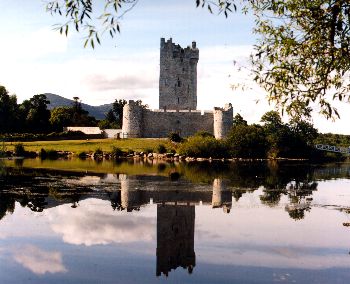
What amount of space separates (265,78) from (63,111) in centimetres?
6954

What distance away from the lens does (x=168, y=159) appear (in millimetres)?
52562

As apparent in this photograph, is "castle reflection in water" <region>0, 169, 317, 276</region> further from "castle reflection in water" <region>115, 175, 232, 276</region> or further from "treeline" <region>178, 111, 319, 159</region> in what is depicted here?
"treeline" <region>178, 111, 319, 159</region>

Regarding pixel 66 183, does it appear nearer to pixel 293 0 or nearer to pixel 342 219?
pixel 342 219

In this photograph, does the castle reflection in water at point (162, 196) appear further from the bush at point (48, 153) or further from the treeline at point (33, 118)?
the treeline at point (33, 118)

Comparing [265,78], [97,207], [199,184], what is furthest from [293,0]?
[199,184]

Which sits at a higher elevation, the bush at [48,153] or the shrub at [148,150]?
the shrub at [148,150]

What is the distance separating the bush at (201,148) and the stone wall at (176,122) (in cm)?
900

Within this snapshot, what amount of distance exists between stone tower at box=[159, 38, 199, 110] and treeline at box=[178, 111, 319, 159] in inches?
394

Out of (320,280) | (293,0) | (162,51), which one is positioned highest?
(162,51)

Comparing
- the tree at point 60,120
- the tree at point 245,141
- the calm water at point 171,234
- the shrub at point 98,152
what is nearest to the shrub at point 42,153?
the shrub at point 98,152

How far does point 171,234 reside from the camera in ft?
46.1

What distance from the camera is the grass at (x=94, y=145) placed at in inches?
2222

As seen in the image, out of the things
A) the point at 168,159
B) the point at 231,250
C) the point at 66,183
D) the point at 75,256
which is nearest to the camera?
the point at 75,256

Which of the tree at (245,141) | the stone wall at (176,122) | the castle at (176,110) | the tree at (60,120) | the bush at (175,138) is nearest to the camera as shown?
the tree at (245,141)
